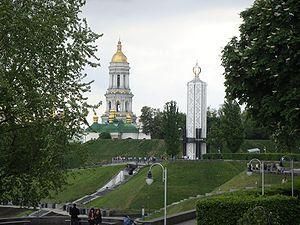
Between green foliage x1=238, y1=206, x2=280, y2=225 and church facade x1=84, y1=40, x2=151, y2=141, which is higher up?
church facade x1=84, y1=40, x2=151, y2=141

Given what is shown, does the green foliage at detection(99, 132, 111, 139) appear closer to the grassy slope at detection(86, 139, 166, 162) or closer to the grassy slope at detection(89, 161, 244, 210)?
the grassy slope at detection(86, 139, 166, 162)

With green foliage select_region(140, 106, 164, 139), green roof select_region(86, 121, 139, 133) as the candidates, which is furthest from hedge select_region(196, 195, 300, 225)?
green roof select_region(86, 121, 139, 133)

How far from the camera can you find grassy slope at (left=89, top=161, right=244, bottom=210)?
57531 mm

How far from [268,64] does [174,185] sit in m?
39.3

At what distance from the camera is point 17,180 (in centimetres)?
2217

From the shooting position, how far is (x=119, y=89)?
171 meters

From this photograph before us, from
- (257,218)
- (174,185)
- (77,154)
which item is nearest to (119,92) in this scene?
(174,185)

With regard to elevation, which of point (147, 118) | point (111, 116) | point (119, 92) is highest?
point (119, 92)

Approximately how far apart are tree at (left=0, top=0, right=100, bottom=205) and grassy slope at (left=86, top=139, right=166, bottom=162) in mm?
92280

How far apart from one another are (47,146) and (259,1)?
1252 centimetres

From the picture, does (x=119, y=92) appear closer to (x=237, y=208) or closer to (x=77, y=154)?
(x=237, y=208)

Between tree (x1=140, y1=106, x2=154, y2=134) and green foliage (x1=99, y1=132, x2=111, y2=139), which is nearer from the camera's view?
green foliage (x1=99, y1=132, x2=111, y2=139)

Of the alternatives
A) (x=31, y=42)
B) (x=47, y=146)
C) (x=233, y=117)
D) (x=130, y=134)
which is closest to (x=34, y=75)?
(x=31, y=42)

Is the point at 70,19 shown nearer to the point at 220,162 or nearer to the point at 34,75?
the point at 34,75
